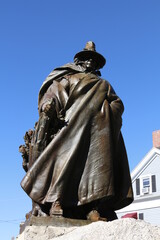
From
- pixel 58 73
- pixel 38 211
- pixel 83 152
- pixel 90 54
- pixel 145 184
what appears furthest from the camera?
pixel 145 184

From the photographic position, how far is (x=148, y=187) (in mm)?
39875

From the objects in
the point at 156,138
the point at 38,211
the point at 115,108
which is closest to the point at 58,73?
the point at 115,108

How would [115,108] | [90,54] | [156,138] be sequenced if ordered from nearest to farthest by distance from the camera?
[115,108] → [90,54] → [156,138]

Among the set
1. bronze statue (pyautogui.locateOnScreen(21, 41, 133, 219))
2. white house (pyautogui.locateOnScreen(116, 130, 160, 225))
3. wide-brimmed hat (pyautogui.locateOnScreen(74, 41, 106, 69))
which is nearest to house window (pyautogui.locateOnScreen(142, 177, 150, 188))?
white house (pyautogui.locateOnScreen(116, 130, 160, 225))

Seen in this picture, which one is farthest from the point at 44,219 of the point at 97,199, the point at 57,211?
the point at 97,199

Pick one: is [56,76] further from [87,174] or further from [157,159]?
[157,159]

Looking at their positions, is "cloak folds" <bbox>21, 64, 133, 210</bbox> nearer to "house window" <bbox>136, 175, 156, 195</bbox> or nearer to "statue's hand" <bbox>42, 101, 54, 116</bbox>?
"statue's hand" <bbox>42, 101, 54, 116</bbox>

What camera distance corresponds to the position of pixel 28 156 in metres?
9.05

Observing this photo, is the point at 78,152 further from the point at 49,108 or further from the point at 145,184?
the point at 145,184

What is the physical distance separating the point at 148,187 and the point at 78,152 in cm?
3285

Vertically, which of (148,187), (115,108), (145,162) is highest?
(115,108)

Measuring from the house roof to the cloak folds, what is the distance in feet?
105

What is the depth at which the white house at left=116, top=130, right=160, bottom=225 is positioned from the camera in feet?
128

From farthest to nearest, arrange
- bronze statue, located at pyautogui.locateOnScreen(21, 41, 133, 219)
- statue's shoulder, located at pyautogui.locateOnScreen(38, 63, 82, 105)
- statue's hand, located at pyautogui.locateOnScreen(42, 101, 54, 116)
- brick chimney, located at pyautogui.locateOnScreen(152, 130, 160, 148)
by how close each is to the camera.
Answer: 1. brick chimney, located at pyautogui.locateOnScreen(152, 130, 160, 148)
2. statue's shoulder, located at pyautogui.locateOnScreen(38, 63, 82, 105)
3. statue's hand, located at pyautogui.locateOnScreen(42, 101, 54, 116)
4. bronze statue, located at pyautogui.locateOnScreen(21, 41, 133, 219)
